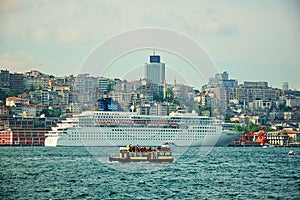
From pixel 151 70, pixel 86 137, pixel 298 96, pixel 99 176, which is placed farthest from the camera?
pixel 298 96

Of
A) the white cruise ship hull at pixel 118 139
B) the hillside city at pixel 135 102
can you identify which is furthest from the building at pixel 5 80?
the white cruise ship hull at pixel 118 139

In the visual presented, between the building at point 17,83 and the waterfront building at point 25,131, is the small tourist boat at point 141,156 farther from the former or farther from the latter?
the building at point 17,83

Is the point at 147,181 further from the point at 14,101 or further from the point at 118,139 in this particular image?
the point at 14,101

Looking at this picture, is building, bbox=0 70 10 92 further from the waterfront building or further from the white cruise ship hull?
the white cruise ship hull

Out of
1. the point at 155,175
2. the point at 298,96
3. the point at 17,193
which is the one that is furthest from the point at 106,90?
the point at 17,193

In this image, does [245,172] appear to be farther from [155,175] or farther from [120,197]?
[120,197]

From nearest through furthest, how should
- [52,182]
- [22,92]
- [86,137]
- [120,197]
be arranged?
1. [120,197]
2. [52,182]
3. [86,137]
4. [22,92]

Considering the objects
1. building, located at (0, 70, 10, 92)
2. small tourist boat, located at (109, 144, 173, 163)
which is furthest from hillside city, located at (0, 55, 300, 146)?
small tourist boat, located at (109, 144, 173, 163)
